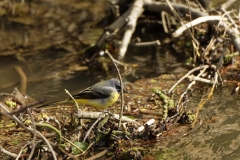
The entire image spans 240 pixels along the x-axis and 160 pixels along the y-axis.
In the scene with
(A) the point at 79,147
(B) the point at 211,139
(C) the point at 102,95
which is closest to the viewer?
(A) the point at 79,147

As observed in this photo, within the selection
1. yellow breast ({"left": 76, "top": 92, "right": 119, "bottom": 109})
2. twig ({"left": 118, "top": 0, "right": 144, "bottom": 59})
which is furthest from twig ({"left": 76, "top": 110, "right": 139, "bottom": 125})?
twig ({"left": 118, "top": 0, "right": 144, "bottom": 59})

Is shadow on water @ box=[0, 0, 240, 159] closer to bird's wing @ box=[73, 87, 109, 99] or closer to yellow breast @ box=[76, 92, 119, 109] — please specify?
yellow breast @ box=[76, 92, 119, 109]

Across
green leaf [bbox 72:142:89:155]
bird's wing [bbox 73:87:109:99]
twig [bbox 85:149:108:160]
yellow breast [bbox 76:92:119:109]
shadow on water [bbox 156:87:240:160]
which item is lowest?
shadow on water [bbox 156:87:240:160]

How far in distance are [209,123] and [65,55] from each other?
4761 mm

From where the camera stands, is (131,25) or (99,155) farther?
(131,25)

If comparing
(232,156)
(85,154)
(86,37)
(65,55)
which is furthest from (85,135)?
(86,37)

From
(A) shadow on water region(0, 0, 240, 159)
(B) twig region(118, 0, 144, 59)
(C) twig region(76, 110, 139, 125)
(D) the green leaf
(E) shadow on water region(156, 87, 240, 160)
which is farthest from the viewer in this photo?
(B) twig region(118, 0, 144, 59)

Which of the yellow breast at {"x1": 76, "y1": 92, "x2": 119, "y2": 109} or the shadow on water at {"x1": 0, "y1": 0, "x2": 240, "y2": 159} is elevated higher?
the yellow breast at {"x1": 76, "y1": 92, "x2": 119, "y2": 109}

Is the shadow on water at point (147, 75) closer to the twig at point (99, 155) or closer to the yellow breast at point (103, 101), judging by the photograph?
the twig at point (99, 155)

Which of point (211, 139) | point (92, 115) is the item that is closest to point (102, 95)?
point (92, 115)

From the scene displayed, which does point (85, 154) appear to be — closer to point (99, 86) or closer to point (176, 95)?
point (99, 86)

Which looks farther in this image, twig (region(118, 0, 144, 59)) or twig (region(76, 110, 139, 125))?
twig (region(118, 0, 144, 59))

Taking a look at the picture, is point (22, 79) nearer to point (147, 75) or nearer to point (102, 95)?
point (147, 75)

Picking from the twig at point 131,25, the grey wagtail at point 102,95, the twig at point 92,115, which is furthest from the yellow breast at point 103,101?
the twig at point 131,25
